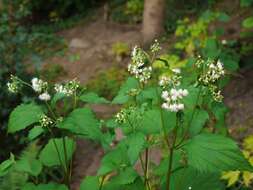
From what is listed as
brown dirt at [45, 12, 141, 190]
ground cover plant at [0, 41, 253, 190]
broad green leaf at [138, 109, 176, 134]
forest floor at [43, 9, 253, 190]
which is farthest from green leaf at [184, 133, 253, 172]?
brown dirt at [45, 12, 141, 190]

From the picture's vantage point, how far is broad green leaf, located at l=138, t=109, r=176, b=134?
1.98 m

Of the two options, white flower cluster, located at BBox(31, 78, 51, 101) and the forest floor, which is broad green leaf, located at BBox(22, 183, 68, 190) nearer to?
white flower cluster, located at BBox(31, 78, 51, 101)

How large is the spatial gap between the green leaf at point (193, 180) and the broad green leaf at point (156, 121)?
0.34 meters

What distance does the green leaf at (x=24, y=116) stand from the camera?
2.00m

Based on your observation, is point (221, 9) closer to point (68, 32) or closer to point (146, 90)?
point (68, 32)

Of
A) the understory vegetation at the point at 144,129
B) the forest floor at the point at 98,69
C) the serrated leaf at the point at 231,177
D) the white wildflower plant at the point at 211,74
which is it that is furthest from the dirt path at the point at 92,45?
the white wildflower plant at the point at 211,74

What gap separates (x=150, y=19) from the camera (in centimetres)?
793

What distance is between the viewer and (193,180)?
2.25 meters

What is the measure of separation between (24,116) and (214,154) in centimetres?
83

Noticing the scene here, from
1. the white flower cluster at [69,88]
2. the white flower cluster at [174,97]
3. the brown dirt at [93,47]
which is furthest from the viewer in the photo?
the brown dirt at [93,47]

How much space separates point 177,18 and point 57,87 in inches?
276

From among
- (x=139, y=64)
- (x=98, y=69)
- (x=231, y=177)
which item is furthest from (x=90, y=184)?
(x=98, y=69)

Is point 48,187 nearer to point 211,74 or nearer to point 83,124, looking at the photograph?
point 83,124

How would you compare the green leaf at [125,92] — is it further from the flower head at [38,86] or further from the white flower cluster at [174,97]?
the white flower cluster at [174,97]
